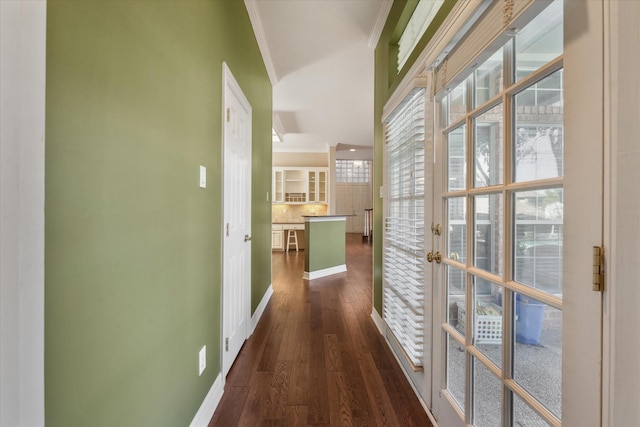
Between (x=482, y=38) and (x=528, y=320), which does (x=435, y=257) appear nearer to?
(x=528, y=320)

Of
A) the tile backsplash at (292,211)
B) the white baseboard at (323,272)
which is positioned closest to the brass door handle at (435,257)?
the white baseboard at (323,272)

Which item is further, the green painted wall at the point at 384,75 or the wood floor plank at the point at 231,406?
the green painted wall at the point at 384,75

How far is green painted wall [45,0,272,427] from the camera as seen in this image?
0.64 metres

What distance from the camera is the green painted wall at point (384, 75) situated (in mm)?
2039

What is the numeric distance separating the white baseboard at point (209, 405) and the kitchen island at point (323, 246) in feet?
9.33

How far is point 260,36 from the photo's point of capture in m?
2.81

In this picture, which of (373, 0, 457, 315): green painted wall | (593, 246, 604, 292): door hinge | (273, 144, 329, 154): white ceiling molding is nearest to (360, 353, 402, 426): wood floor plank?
(373, 0, 457, 315): green painted wall

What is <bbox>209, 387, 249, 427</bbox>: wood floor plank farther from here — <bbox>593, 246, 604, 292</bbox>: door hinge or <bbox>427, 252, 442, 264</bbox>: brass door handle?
<bbox>593, 246, 604, 292</bbox>: door hinge

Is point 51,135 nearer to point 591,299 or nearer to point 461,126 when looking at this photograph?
point 591,299

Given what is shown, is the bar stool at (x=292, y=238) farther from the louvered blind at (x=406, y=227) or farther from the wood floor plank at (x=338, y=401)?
the wood floor plank at (x=338, y=401)

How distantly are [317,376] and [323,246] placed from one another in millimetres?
2906

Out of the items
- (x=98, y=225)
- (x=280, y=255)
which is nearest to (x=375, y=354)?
(x=98, y=225)

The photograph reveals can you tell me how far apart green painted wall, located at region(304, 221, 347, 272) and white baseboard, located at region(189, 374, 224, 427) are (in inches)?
113

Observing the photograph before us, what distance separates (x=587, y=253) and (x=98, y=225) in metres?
1.22
